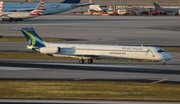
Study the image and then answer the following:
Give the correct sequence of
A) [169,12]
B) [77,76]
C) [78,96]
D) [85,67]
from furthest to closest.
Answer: [169,12] < [85,67] < [77,76] < [78,96]

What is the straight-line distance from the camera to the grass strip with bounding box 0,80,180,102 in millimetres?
36469

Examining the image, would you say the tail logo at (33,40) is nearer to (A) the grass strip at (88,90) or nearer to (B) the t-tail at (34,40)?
(B) the t-tail at (34,40)

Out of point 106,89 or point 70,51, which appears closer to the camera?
point 106,89

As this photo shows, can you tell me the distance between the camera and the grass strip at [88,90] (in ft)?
120

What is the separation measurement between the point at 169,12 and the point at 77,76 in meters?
129

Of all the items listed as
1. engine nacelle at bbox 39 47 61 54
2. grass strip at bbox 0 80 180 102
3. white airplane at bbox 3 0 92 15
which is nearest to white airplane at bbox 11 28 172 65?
engine nacelle at bbox 39 47 61 54

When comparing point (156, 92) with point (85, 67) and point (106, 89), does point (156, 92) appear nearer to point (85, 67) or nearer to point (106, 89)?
point (106, 89)

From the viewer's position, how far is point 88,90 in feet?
130

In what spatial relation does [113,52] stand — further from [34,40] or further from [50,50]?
[34,40]

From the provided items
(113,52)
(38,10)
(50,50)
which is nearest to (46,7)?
(38,10)

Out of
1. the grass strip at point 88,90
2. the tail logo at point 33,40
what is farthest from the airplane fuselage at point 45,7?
the grass strip at point 88,90

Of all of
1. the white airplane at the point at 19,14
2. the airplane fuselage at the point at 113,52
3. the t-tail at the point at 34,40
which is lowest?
the white airplane at the point at 19,14

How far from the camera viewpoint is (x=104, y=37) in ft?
309

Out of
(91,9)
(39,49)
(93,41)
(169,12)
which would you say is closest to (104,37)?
(93,41)
